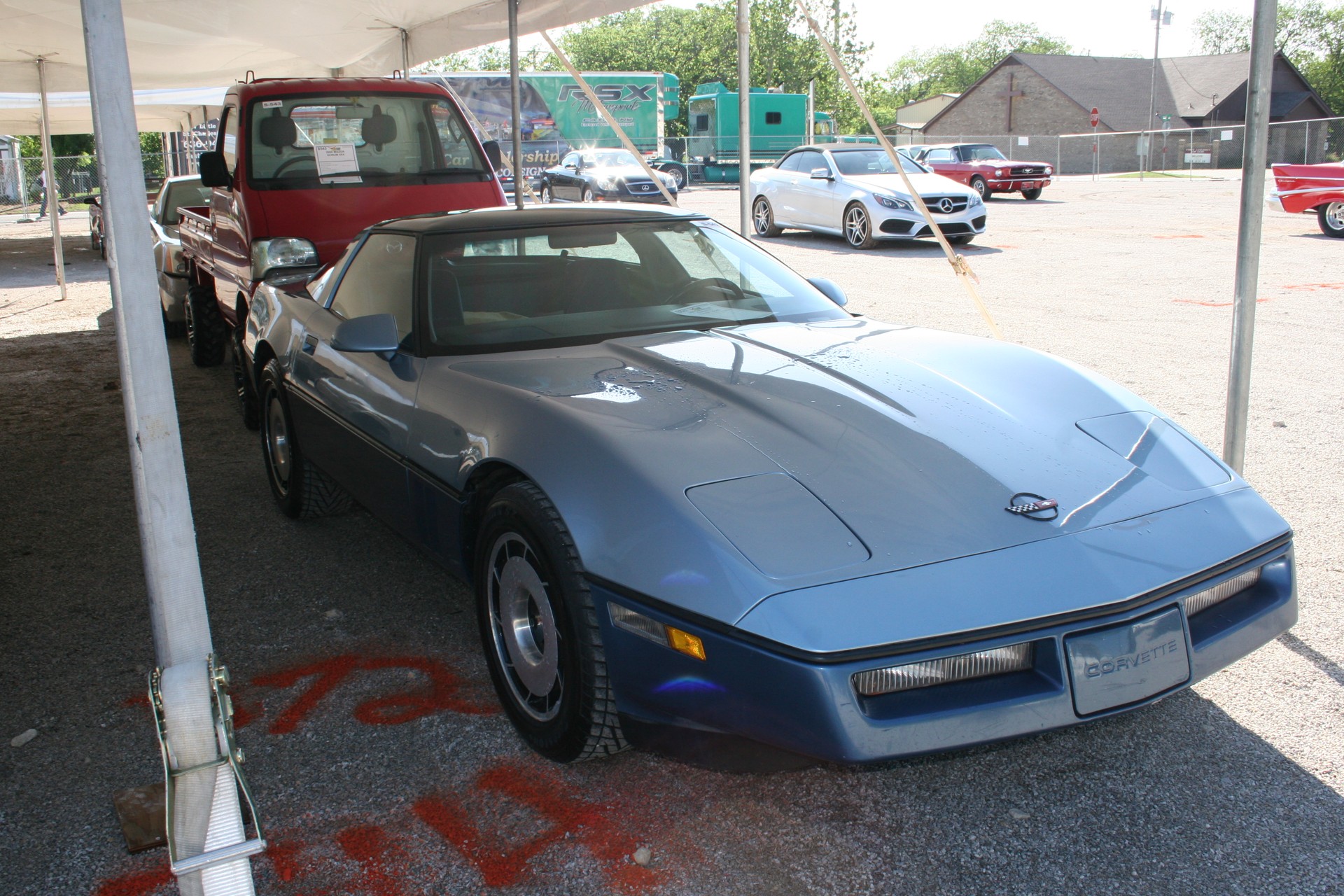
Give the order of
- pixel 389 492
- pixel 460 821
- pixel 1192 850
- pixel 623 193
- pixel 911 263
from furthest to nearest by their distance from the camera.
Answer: pixel 623 193, pixel 911 263, pixel 389 492, pixel 460 821, pixel 1192 850

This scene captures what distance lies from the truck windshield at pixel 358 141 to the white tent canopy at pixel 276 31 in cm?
74

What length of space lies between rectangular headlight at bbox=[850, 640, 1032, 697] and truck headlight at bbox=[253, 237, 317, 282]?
5339 mm

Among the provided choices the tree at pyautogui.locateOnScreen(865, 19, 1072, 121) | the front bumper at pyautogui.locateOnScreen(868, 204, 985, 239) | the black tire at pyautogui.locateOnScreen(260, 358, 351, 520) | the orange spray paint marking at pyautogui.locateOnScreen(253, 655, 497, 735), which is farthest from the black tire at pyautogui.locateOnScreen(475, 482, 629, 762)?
the tree at pyautogui.locateOnScreen(865, 19, 1072, 121)

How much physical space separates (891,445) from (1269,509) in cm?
93

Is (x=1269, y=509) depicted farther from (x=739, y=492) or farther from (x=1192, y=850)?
(x=739, y=492)

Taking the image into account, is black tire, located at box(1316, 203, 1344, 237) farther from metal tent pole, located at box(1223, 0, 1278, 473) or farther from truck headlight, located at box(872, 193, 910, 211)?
metal tent pole, located at box(1223, 0, 1278, 473)

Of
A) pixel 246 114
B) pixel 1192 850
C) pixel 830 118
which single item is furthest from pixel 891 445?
pixel 830 118

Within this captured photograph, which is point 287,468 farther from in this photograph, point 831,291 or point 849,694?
point 849,694

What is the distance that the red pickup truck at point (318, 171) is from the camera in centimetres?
662

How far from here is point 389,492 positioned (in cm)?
333

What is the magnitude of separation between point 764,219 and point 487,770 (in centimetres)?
1484

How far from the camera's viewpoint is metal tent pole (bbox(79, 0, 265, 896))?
5.82 feet

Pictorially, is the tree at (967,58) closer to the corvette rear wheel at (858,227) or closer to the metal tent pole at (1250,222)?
the corvette rear wheel at (858,227)

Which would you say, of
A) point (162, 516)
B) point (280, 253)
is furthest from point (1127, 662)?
point (280, 253)
